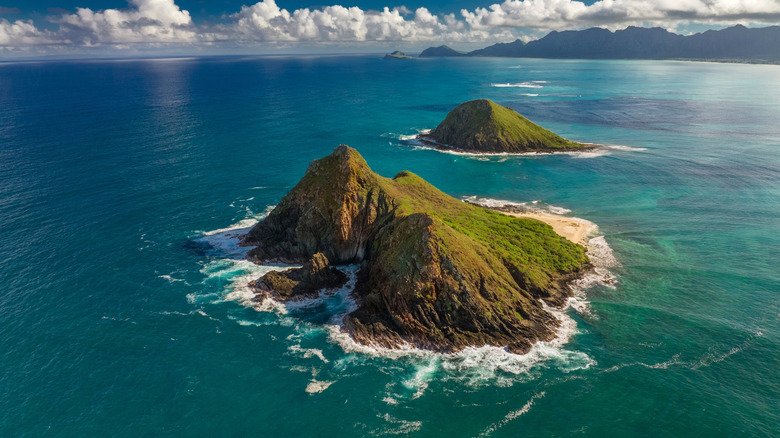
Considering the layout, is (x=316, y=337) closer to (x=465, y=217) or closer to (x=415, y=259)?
(x=415, y=259)

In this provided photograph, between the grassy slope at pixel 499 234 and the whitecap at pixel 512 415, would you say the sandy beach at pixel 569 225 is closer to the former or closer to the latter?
the grassy slope at pixel 499 234

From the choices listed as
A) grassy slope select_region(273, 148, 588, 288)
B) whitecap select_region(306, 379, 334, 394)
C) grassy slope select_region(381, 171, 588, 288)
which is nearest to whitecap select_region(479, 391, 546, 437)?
whitecap select_region(306, 379, 334, 394)

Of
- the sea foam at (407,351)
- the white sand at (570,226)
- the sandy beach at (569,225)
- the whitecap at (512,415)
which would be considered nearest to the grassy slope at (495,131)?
the sandy beach at (569,225)

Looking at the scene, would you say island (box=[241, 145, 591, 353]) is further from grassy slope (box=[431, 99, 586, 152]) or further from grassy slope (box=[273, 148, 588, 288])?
grassy slope (box=[431, 99, 586, 152])

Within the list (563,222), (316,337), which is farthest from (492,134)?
(316,337)

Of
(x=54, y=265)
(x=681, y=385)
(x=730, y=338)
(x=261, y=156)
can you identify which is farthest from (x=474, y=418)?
(x=261, y=156)

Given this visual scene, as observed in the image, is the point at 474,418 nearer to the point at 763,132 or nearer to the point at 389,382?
the point at 389,382
